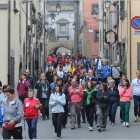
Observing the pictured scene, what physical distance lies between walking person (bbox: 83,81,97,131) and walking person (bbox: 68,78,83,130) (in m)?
0.19

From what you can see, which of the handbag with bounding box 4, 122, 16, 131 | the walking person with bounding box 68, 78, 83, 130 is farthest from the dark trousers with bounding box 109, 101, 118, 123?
the handbag with bounding box 4, 122, 16, 131

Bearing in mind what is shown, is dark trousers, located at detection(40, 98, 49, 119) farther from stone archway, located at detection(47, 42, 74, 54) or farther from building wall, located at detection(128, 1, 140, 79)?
stone archway, located at detection(47, 42, 74, 54)

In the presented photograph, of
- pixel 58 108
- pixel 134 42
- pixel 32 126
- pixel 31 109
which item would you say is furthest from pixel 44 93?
pixel 134 42

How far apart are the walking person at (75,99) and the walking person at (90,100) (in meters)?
0.19

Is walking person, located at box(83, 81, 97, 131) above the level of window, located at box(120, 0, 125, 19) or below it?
below

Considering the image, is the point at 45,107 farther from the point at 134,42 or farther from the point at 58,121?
the point at 134,42

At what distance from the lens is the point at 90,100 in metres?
18.1

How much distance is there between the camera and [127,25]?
30203mm

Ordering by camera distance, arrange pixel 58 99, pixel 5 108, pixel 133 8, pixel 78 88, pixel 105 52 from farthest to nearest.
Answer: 1. pixel 105 52
2. pixel 133 8
3. pixel 78 88
4. pixel 58 99
5. pixel 5 108

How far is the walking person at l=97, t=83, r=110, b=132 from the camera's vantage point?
17672 millimetres

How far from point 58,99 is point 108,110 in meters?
2.81

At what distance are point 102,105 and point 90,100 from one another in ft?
1.74

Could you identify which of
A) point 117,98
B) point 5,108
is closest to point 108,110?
point 117,98

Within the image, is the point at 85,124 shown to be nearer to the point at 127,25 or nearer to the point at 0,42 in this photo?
the point at 0,42
